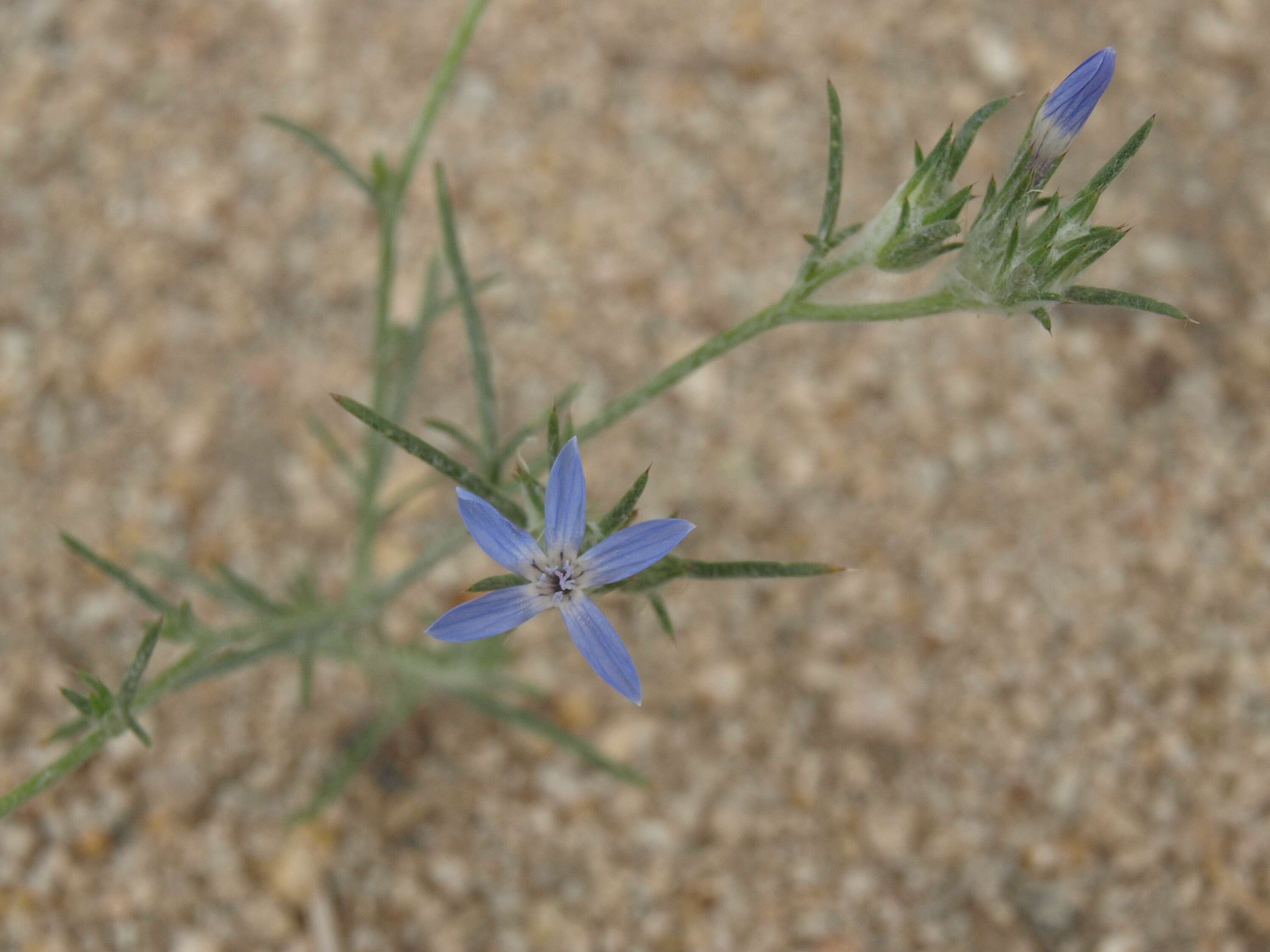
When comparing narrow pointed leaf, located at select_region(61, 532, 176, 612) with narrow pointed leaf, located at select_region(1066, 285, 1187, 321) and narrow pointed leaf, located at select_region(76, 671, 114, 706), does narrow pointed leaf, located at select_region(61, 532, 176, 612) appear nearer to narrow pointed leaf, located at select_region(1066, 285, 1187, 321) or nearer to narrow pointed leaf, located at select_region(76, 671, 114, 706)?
narrow pointed leaf, located at select_region(76, 671, 114, 706)

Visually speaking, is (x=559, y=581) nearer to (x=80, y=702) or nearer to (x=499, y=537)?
(x=499, y=537)

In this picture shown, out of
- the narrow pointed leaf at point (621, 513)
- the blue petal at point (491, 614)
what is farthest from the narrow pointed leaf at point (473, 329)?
the blue petal at point (491, 614)

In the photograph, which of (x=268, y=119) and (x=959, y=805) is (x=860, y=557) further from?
(x=268, y=119)

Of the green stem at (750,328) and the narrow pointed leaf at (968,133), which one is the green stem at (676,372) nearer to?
the green stem at (750,328)

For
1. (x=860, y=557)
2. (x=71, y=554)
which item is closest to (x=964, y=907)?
(x=860, y=557)

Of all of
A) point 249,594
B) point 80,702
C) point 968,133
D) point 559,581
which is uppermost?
point 968,133

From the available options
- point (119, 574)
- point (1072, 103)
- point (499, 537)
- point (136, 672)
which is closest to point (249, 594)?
point (119, 574)
